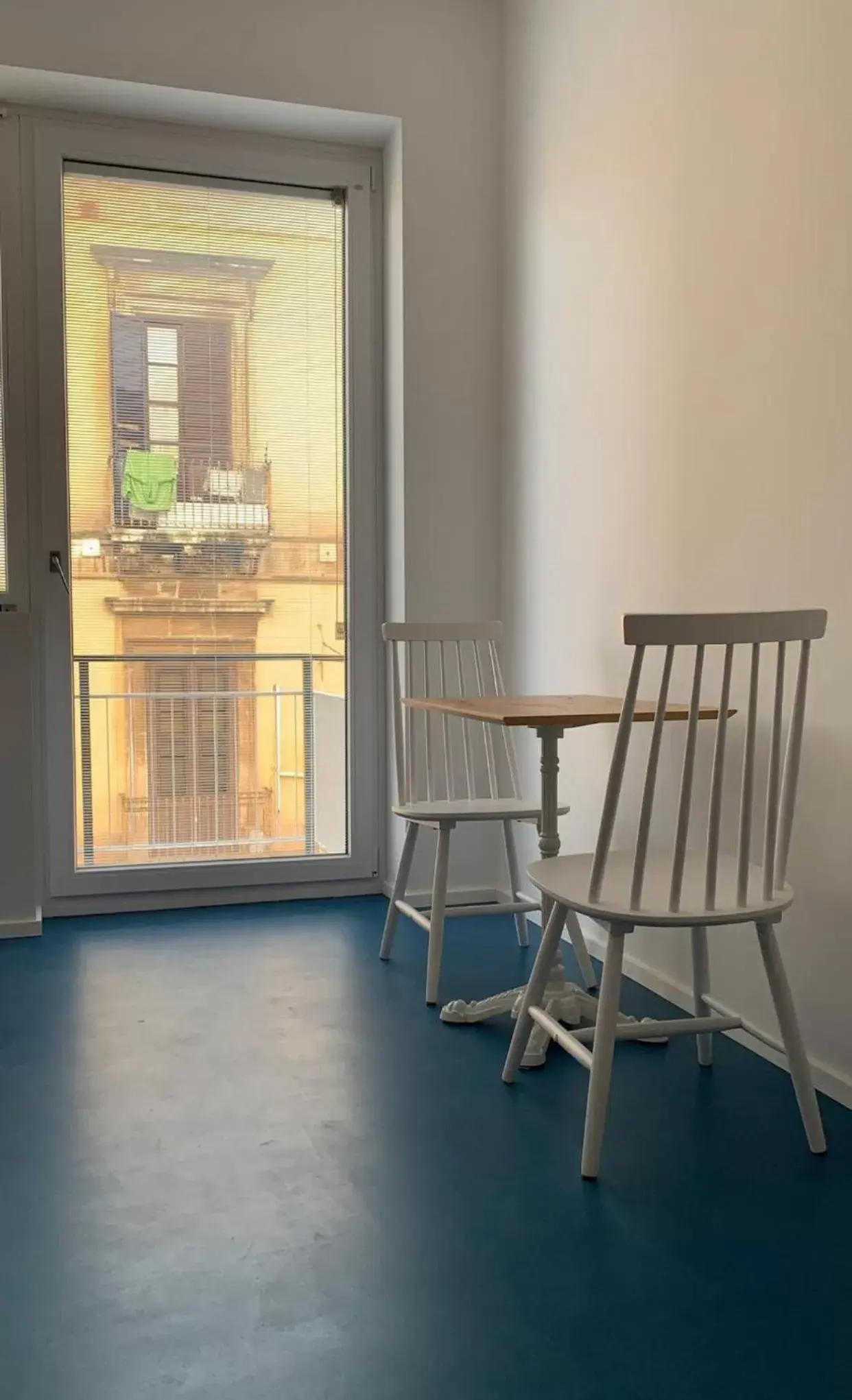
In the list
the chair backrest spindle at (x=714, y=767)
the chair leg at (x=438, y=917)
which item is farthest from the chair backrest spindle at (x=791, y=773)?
the chair leg at (x=438, y=917)

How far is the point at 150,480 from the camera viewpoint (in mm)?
3582

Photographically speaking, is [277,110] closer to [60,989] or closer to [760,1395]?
[60,989]

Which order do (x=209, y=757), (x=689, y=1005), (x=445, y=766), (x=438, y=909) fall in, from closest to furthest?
(x=689, y=1005)
(x=438, y=909)
(x=445, y=766)
(x=209, y=757)

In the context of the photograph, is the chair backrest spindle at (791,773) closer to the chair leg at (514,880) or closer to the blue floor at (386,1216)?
the blue floor at (386,1216)

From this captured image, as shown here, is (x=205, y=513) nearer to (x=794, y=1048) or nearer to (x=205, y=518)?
(x=205, y=518)

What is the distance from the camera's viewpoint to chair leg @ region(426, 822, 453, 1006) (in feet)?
8.63

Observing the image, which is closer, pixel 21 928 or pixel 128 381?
pixel 21 928

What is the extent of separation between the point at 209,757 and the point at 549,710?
171 cm

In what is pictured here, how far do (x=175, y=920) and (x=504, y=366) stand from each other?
205 cm

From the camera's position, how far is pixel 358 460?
12.4ft

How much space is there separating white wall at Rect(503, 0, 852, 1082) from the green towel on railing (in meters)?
1.09

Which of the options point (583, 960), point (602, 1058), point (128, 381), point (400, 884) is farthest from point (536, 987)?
point (128, 381)

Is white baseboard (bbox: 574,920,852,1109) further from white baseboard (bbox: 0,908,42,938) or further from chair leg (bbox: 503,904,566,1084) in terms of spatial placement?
white baseboard (bbox: 0,908,42,938)

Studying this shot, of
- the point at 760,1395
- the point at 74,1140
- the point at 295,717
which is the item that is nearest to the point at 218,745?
the point at 295,717
